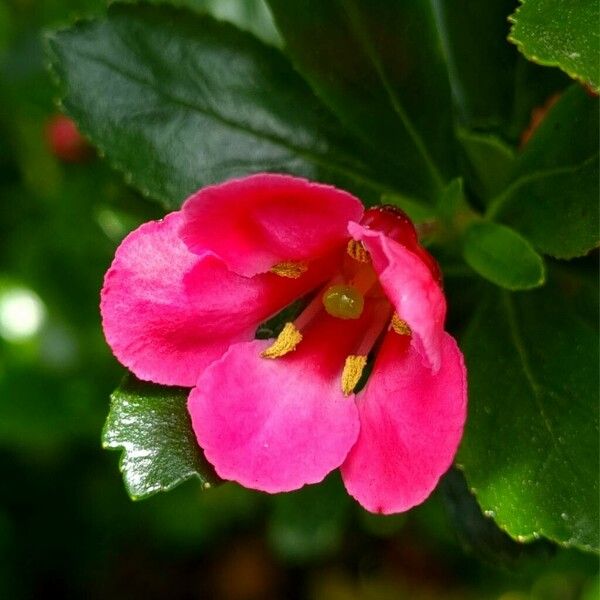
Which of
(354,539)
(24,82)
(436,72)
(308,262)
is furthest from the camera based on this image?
(354,539)

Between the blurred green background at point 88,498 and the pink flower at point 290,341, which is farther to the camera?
the blurred green background at point 88,498

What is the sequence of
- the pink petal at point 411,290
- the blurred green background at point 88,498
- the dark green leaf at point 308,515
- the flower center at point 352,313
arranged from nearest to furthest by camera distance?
the pink petal at point 411,290 < the flower center at point 352,313 < the dark green leaf at point 308,515 < the blurred green background at point 88,498

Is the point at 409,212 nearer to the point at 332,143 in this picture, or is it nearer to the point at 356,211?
the point at 332,143

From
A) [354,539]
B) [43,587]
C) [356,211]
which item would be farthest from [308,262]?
[43,587]

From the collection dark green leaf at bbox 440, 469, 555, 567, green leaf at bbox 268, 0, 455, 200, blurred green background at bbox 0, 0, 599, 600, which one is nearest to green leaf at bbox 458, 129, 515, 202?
green leaf at bbox 268, 0, 455, 200

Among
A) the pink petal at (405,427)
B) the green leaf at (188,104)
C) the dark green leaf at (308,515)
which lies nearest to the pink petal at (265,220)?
the pink petal at (405,427)

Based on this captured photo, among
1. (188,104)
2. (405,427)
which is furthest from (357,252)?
(188,104)

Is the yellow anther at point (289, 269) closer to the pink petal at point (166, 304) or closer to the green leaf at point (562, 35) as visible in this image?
the pink petal at point (166, 304)
